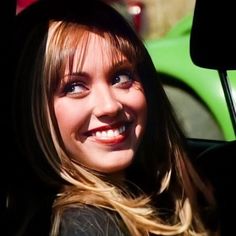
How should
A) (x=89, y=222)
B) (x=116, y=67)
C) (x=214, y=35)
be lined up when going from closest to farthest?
(x=89, y=222)
(x=116, y=67)
(x=214, y=35)

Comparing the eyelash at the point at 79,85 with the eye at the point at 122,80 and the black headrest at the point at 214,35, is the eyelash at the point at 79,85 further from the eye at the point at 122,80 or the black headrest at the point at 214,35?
the black headrest at the point at 214,35

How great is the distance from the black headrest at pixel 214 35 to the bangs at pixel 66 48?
0.68 metres

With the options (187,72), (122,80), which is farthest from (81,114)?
(187,72)

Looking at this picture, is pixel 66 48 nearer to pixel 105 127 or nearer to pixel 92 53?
pixel 92 53

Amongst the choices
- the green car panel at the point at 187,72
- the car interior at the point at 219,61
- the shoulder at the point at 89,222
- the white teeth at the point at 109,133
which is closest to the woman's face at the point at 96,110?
the white teeth at the point at 109,133

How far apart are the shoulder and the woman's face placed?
111 mm

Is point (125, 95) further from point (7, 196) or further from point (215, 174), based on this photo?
point (215, 174)

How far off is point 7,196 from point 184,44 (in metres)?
2.01

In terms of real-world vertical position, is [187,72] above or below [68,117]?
below

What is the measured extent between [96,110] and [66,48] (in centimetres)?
16

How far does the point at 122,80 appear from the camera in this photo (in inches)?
71.1

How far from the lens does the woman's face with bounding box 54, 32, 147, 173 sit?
1.73m

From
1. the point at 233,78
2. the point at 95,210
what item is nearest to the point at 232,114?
the point at 233,78

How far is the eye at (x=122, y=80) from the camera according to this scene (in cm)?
179
